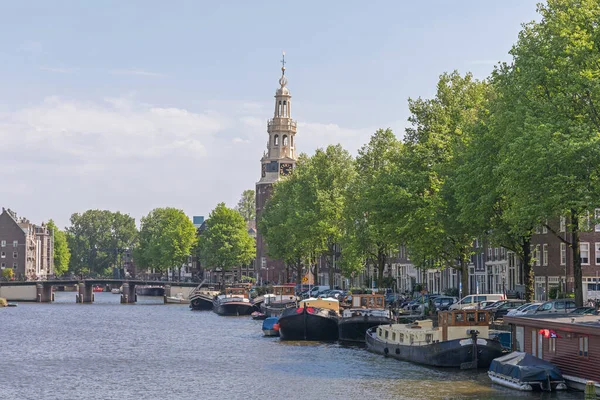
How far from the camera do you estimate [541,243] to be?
9300 centimetres

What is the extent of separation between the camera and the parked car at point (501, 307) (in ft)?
234

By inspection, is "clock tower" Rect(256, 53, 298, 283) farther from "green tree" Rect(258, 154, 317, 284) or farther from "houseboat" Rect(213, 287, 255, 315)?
"houseboat" Rect(213, 287, 255, 315)

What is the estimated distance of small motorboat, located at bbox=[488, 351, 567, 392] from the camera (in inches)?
1853

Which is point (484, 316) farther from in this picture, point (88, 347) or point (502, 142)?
point (88, 347)

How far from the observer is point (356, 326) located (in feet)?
248

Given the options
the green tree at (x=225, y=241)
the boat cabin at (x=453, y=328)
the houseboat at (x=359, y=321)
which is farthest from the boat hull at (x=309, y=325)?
the green tree at (x=225, y=241)

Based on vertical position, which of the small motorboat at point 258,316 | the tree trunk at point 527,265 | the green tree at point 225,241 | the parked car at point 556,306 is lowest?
the small motorboat at point 258,316

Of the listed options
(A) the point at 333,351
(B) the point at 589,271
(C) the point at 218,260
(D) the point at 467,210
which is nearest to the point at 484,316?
(D) the point at 467,210

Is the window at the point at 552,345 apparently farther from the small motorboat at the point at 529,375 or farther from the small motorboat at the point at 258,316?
the small motorboat at the point at 258,316

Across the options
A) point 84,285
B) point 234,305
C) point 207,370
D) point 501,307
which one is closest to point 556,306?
point 501,307

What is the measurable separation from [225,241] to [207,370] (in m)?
113

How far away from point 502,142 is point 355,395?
20153 mm

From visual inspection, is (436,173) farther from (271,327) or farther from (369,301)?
(271,327)

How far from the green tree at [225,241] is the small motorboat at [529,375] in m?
125
